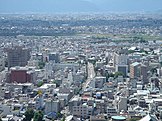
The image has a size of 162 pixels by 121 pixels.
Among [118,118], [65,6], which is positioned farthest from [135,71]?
[65,6]

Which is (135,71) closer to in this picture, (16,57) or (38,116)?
(16,57)

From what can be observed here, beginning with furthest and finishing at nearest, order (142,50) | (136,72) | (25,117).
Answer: (142,50) → (136,72) → (25,117)

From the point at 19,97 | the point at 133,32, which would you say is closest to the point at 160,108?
the point at 19,97

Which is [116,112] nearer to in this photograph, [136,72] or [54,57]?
[136,72]

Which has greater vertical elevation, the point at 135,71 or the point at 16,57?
the point at 16,57

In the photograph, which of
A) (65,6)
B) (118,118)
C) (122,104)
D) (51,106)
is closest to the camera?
(118,118)

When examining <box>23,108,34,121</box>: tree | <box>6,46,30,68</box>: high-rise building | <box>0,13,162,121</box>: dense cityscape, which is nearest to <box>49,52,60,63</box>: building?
<box>0,13,162,121</box>: dense cityscape

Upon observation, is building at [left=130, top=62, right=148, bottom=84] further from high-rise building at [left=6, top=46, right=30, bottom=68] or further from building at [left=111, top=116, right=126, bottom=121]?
building at [left=111, top=116, right=126, bottom=121]

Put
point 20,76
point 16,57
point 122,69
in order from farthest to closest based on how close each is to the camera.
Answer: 1. point 16,57
2. point 122,69
3. point 20,76

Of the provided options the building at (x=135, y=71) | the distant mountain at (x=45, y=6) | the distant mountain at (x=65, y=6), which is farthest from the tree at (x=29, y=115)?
the distant mountain at (x=45, y=6)
